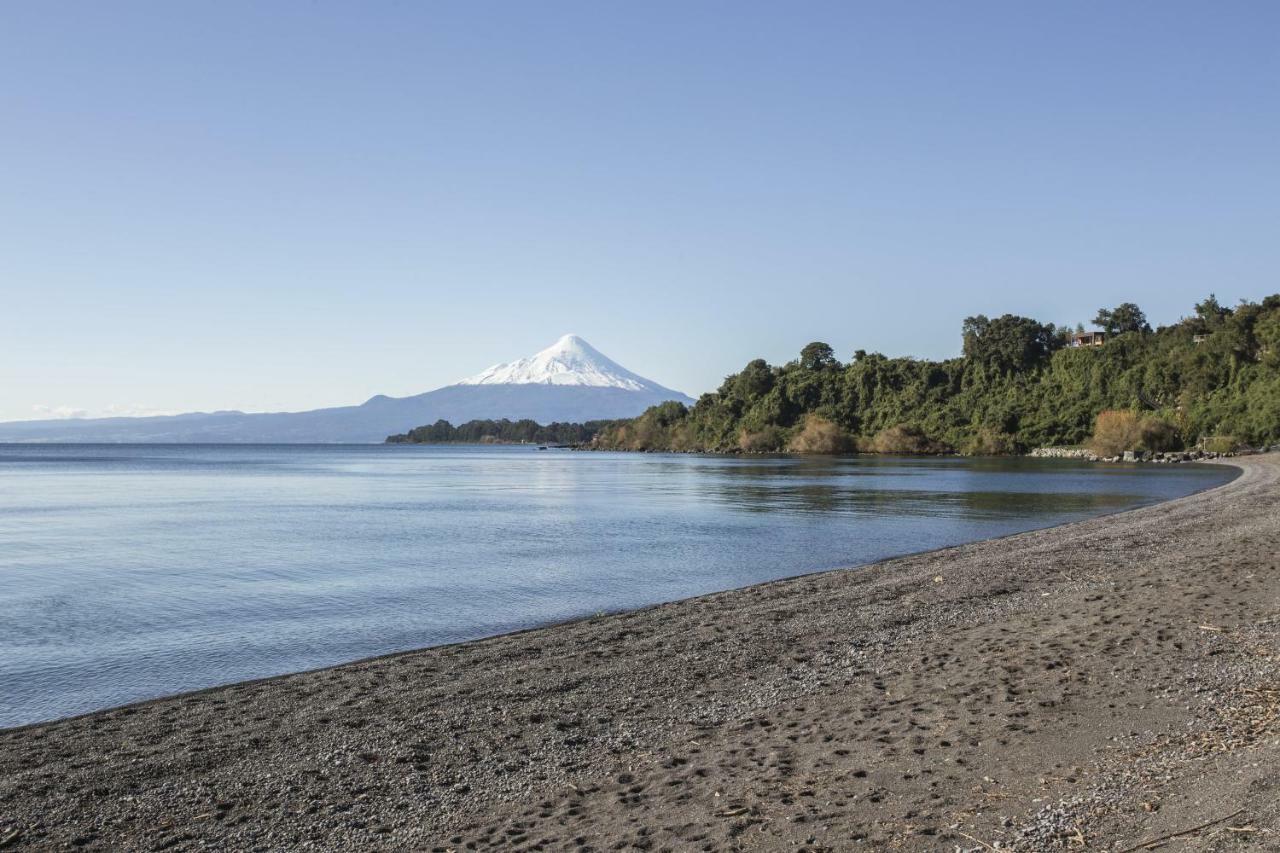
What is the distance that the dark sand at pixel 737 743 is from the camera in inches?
293

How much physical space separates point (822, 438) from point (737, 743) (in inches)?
7059

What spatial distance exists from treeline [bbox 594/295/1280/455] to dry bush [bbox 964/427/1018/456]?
18 centimetres

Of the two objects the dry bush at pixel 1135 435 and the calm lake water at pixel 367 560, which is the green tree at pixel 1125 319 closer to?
the dry bush at pixel 1135 435

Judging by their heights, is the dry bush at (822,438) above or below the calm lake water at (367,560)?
above

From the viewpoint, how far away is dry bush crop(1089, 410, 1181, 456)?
412 feet

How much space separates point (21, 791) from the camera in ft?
31.4

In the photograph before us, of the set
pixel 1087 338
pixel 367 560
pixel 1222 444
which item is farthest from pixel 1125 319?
pixel 367 560

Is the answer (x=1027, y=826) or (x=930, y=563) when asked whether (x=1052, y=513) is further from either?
(x=1027, y=826)

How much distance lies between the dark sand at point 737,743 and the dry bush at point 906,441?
164378mm

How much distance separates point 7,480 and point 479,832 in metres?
105

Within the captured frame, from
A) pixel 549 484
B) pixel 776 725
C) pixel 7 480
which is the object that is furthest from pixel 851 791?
pixel 7 480

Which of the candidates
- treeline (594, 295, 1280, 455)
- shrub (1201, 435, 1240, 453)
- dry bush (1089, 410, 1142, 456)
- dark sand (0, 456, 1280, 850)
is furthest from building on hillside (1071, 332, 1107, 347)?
dark sand (0, 456, 1280, 850)

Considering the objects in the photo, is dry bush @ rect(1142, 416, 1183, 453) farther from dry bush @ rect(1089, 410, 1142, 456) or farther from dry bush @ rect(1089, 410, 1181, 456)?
dry bush @ rect(1089, 410, 1142, 456)

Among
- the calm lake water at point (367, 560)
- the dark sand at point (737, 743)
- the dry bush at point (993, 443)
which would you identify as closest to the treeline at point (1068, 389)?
the dry bush at point (993, 443)
